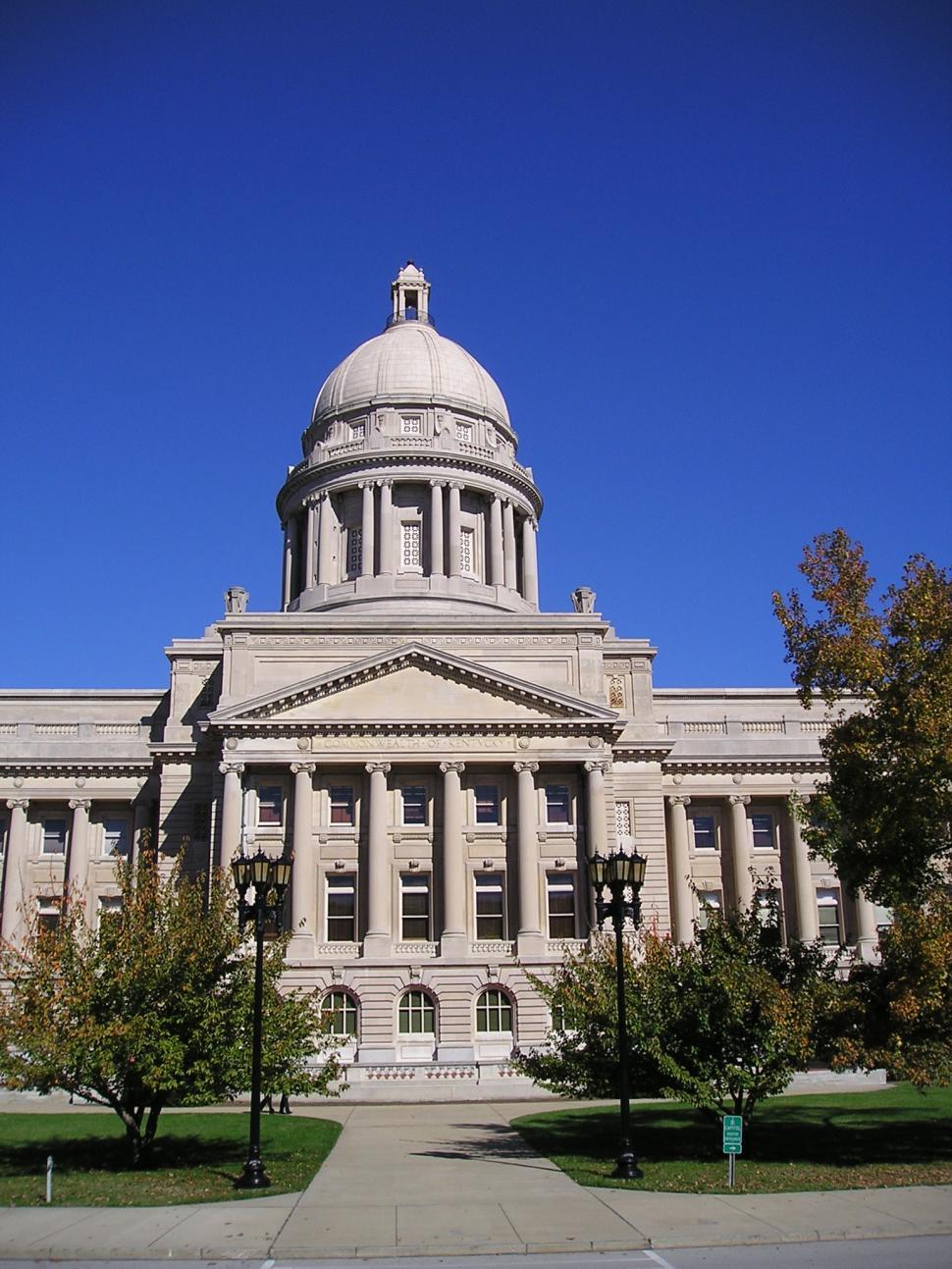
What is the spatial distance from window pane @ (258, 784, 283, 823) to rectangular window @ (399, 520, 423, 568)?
19903 millimetres

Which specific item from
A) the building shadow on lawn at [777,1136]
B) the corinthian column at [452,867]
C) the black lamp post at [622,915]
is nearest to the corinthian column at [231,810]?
the corinthian column at [452,867]

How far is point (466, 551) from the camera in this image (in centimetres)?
6831

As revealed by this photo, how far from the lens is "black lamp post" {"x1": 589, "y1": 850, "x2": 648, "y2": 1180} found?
21.1 metres

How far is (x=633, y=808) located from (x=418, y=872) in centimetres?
1027

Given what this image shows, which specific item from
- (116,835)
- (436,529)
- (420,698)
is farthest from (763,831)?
(116,835)

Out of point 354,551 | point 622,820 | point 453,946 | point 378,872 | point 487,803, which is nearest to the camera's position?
point 453,946

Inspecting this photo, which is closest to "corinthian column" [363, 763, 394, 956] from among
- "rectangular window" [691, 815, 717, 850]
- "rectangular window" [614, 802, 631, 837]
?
"rectangular window" [614, 802, 631, 837]

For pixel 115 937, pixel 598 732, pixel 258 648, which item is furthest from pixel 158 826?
pixel 115 937

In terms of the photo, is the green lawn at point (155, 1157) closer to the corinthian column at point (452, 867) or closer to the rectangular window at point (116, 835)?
the corinthian column at point (452, 867)

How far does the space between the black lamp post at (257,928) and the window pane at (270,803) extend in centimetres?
2502

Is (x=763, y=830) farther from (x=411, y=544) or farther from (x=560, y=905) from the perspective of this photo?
(x=411, y=544)

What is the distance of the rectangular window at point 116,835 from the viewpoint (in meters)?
56.4

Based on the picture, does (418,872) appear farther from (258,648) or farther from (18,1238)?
(18,1238)

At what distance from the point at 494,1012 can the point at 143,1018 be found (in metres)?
26.4
